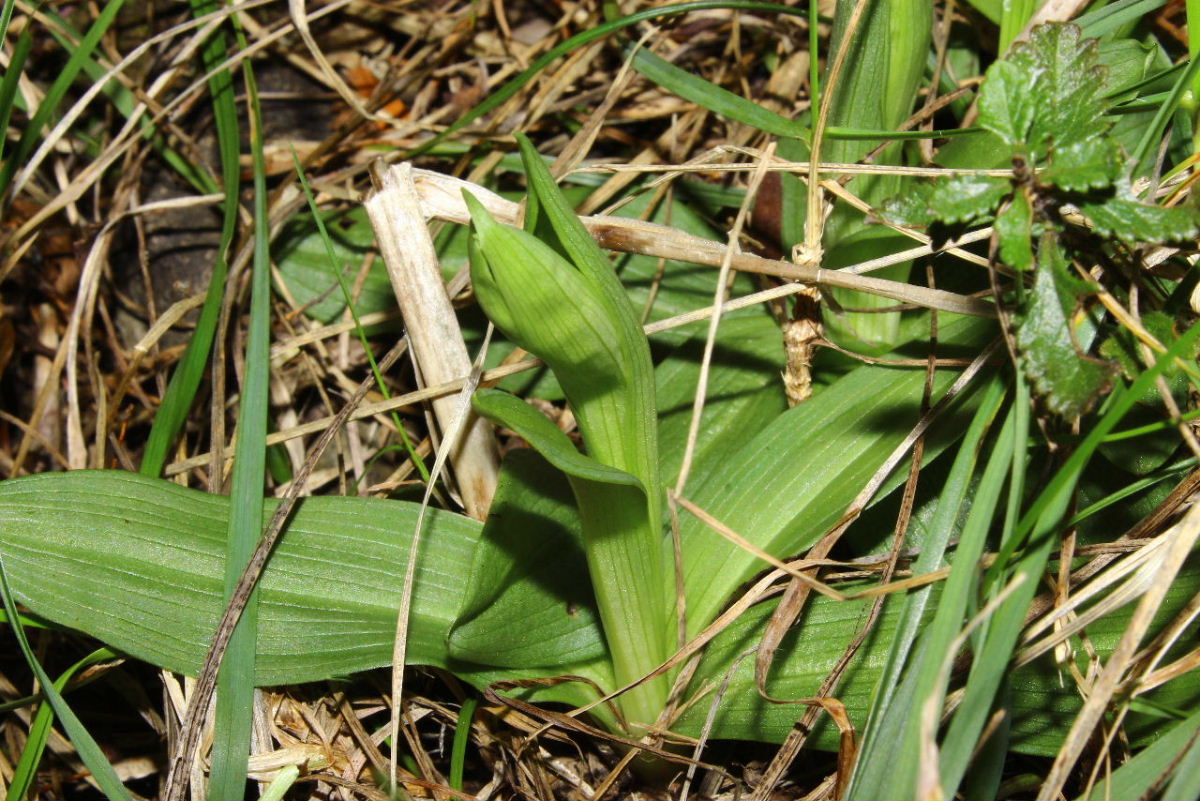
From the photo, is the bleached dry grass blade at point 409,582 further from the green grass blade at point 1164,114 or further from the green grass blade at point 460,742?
the green grass blade at point 1164,114

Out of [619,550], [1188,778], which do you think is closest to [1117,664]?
[1188,778]

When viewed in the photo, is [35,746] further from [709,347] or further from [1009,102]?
[1009,102]

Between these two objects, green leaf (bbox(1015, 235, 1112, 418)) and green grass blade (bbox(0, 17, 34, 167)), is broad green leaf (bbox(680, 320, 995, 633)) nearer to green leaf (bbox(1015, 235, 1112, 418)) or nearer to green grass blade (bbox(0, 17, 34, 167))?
green leaf (bbox(1015, 235, 1112, 418))

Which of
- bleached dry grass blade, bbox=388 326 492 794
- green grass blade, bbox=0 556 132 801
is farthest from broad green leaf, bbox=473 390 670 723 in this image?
green grass blade, bbox=0 556 132 801

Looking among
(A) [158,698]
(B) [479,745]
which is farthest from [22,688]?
(B) [479,745]

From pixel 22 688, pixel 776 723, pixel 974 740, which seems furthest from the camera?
pixel 22 688

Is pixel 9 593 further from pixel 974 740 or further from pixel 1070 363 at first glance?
pixel 1070 363
